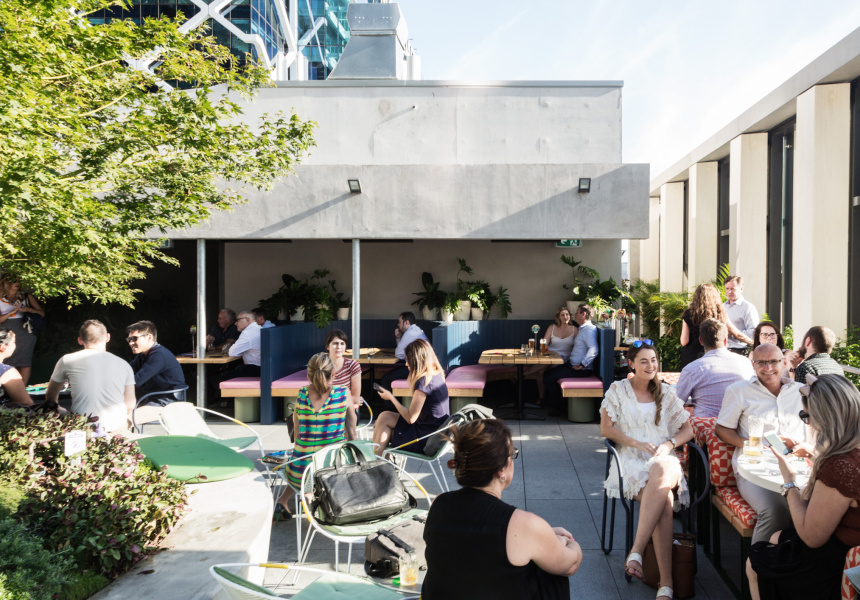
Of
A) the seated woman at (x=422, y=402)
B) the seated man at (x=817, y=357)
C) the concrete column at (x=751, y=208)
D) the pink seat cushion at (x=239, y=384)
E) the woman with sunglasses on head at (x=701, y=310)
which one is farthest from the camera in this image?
the concrete column at (x=751, y=208)

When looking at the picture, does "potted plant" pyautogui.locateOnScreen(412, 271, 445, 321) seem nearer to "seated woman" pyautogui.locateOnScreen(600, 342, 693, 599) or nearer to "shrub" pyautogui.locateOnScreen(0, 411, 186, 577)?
"seated woman" pyautogui.locateOnScreen(600, 342, 693, 599)

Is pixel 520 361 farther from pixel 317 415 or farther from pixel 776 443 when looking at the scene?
pixel 776 443

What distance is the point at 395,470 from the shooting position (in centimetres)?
432

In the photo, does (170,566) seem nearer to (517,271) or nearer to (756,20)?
(517,271)

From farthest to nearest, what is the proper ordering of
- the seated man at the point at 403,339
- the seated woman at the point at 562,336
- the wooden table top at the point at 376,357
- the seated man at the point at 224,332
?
the seated man at the point at 224,332 < the seated woman at the point at 562,336 < the wooden table top at the point at 376,357 < the seated man at the point at 403,339

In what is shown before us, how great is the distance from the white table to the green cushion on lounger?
3.33 metres

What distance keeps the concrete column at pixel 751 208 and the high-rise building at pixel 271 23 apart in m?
16.5

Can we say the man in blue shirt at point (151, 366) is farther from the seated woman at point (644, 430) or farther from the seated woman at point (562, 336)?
the seated woman at point (562, 336)

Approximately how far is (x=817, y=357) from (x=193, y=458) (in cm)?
507

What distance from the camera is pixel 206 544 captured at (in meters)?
3.50

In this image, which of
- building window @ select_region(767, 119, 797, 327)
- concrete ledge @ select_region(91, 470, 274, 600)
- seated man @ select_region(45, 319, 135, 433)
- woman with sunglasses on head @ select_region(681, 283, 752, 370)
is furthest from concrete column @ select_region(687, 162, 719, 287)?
concrete ledge @ select_region(91, 470, 274, 600)

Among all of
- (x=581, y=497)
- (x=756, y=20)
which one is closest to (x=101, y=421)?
(x=581, y=497)

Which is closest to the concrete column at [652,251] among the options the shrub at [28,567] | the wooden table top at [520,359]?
the wooden table top at [520,359]

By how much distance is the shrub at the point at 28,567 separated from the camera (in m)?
2.64
